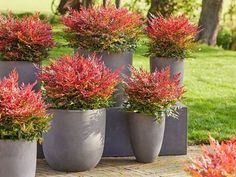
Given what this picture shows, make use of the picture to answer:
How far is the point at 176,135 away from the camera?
7434 millimetres

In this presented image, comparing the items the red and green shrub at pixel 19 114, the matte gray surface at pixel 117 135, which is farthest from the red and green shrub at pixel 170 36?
the red and green shrub at pixel 19 114

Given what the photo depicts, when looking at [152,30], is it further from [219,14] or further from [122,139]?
[219,14]

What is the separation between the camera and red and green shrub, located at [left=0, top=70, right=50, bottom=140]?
559cm

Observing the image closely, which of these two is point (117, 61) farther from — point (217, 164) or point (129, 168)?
point (217, 164)

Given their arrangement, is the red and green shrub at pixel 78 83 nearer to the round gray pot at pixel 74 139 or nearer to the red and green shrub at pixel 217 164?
the round gray pot at pixel 74 139

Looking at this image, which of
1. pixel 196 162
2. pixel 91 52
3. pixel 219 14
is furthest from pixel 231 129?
pixel 219 14

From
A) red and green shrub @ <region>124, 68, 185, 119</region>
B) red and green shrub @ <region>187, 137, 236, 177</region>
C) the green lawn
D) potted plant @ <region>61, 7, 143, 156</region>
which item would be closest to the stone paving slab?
potted plant @ <region>61, 7, 143, 156</region>

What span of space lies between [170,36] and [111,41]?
676 mm

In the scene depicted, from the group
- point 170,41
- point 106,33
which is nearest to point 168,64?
point 170,41

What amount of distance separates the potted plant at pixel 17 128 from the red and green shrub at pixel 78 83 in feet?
2.43

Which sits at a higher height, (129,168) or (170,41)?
(170,41)

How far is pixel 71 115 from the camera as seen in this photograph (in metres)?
6.47

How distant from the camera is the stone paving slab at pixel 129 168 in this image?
260 inches

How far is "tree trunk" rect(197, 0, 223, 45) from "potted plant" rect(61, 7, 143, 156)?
11.4m
